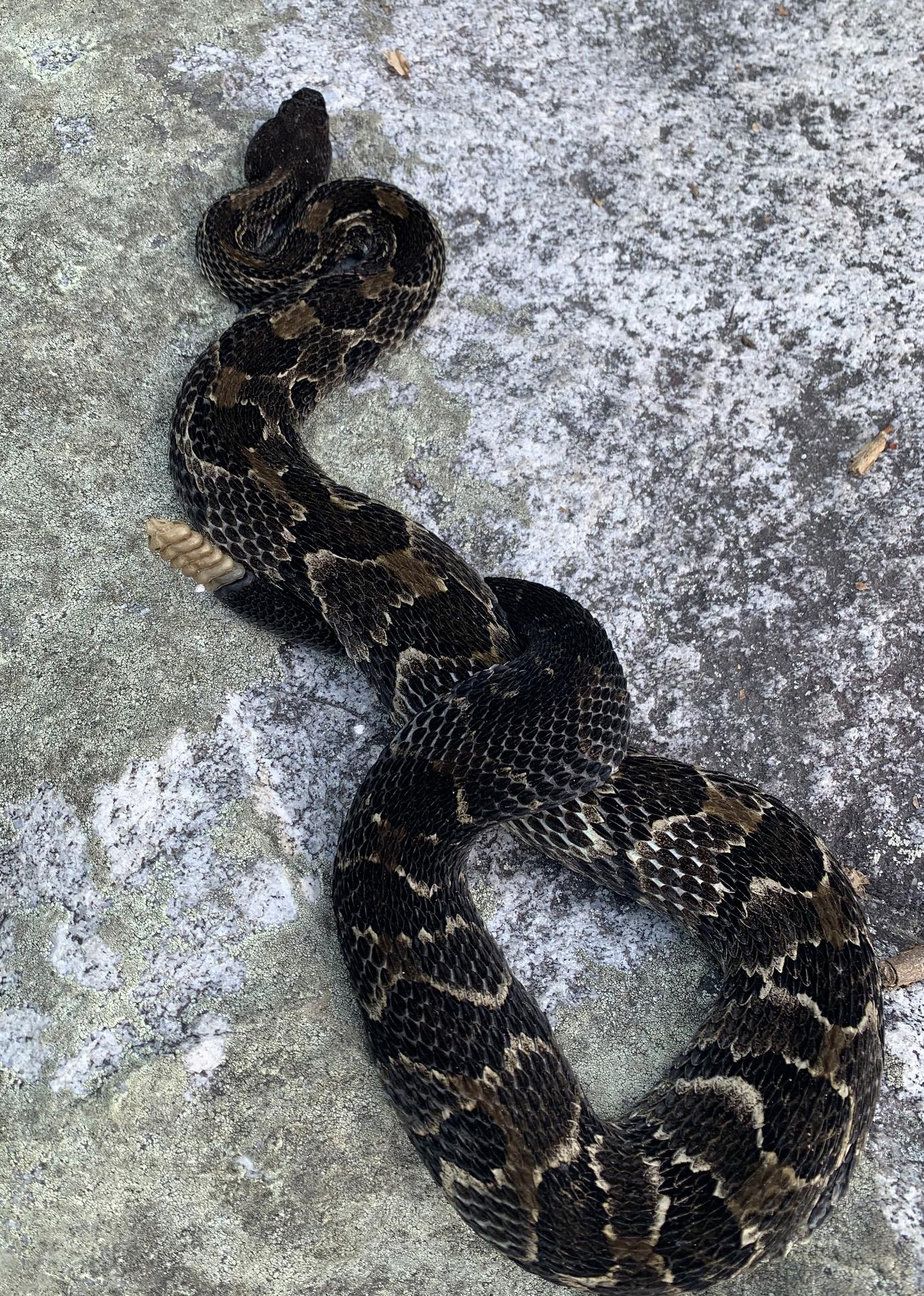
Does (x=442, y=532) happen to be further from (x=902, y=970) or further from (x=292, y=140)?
(x=902, y=970)

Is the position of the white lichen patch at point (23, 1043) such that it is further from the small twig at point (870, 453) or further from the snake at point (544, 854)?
the small twig at point (870, 453)

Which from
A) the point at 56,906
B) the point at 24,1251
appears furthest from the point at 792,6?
the point at 24,1251

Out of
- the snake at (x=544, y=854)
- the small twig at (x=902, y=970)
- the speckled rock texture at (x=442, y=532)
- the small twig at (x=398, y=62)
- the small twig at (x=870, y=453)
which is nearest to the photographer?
the snake at (x=544, y=854)

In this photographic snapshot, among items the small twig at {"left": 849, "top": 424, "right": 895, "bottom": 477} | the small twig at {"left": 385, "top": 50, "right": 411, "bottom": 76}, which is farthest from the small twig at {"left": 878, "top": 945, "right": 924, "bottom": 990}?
the small twig at {"left": 385, "top": 50, "right": 411, "bottom": 76}

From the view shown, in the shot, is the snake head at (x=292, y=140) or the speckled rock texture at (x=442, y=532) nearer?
the speckled rock texture at (x=442, y=532)

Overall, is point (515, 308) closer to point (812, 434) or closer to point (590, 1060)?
point (812, 434)

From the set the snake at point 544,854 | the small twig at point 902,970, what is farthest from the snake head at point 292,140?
the small twig at point 902,970
